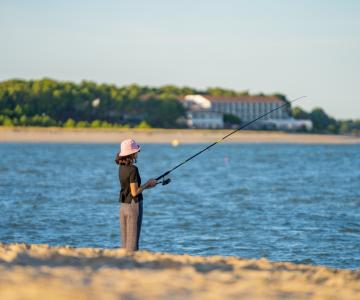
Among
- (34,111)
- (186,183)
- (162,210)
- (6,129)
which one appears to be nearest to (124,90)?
(34,111)

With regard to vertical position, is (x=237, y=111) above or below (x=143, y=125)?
above

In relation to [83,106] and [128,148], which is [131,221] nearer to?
[128,148]

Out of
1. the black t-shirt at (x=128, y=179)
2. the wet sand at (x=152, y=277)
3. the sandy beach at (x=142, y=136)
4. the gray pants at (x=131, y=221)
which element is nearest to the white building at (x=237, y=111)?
the sandy beach at (x=142, y=136)

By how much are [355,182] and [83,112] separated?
10174cm

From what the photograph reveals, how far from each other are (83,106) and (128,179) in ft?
422

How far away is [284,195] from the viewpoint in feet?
99.2

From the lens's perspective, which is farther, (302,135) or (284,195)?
(302,135)

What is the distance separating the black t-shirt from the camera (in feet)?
33.1

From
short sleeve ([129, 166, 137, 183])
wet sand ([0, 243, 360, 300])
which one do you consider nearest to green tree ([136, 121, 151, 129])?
short sleeve ([129, 166, 137, 183])

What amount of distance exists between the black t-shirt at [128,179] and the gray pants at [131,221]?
0.07 m

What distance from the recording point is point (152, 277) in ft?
25.3

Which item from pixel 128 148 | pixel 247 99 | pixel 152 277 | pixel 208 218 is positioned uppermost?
pixel 247 99

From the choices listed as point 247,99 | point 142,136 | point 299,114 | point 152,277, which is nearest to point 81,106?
point 142,136

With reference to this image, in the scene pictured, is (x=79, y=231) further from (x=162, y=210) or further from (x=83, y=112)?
(x=83, y=112)
